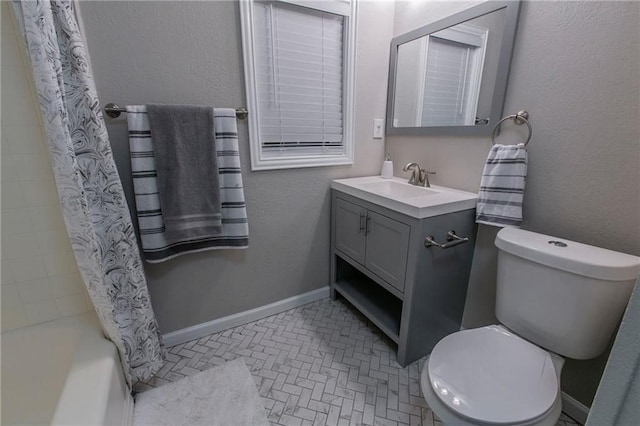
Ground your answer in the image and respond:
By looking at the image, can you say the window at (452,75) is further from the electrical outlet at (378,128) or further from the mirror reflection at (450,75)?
the electrical outlet at (378,128)

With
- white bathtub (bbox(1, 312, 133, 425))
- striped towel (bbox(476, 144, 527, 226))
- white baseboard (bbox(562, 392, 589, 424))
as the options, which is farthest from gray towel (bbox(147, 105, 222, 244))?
white baseboard (bbox(562, 392, 589, 424))

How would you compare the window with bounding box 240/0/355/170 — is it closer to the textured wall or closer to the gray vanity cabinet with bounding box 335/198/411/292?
the gray vanity cabinet with bounding box 335/198/411/292

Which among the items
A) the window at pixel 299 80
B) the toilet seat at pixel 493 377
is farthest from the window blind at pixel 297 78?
the toilet seat at pixel 493 377

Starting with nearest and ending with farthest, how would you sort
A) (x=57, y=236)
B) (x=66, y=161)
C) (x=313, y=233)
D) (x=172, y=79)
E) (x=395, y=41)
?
(x=66, y=161), (x=57, y=236), (x=172, y=79), (x=395, y=41), (x=313, y=233)

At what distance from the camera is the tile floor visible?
131 centimetres

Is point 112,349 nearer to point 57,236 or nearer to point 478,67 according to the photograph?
point 57,236

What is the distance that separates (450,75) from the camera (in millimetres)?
1608

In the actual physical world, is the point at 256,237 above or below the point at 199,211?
below

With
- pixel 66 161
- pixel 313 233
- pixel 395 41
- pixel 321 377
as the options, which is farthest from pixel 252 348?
pixel 395 41

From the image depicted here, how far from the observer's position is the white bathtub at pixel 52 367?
3.57ft

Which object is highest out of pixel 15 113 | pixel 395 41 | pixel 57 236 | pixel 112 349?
pixel 395 41

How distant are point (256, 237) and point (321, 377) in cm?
85

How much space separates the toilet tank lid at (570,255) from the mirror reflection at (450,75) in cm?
62

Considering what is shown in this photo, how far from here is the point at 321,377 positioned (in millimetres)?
1494
